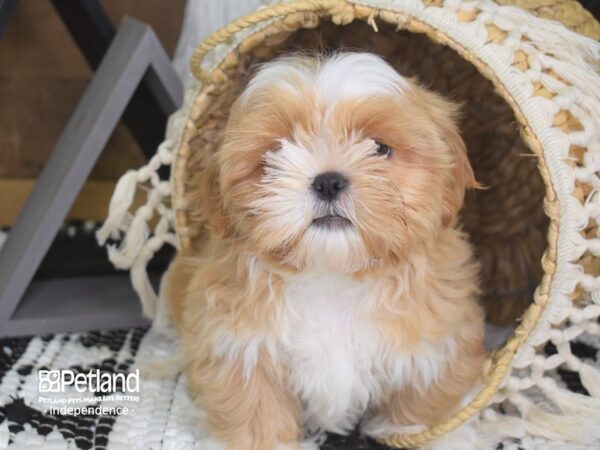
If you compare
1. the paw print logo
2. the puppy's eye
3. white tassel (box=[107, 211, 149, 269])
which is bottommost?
the paw print logo

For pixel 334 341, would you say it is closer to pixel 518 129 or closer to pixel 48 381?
pixel 518 129

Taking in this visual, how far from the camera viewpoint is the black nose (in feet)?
4.37

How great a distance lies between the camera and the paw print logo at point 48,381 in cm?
182

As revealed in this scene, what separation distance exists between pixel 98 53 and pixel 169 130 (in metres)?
0.76

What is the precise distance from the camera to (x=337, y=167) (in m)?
1.37

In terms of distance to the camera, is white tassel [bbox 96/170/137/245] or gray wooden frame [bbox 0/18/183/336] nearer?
white tassel [bbox 96/170/137/245]

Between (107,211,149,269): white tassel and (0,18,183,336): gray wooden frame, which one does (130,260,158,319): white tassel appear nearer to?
(107,211,149,269): white tassel

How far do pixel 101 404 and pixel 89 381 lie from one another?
13 centimetres

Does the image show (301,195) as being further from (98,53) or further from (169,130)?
(98,53)

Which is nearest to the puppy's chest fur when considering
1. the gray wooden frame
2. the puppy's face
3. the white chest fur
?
the white chest fur

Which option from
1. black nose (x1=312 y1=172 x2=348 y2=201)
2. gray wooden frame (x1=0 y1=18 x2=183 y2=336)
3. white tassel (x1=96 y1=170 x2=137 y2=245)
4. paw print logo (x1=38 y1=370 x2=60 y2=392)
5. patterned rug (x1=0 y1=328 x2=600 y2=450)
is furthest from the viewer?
gray wooden frame (x1=0 y1=18 x2=183 y2=336)

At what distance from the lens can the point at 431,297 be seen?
1.56 m

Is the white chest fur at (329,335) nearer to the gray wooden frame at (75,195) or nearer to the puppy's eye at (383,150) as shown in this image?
the puppy's eye at (383,150)

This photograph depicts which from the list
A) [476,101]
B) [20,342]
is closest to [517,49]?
[476,101]
